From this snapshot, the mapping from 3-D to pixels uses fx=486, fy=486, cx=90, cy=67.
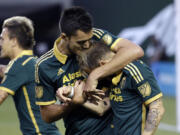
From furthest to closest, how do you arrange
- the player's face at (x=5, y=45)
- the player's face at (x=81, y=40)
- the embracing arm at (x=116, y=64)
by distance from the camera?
the player's face at (x=5, y=45)
the player's face at (x=81, y=40)
the embracing arm at (x=116, y=64)

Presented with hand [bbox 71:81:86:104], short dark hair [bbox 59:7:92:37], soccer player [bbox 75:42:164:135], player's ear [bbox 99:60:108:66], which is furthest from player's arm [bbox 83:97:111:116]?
short dark hair [bbox 59:7:92:37]

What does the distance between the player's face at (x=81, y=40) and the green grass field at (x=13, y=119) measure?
586cm

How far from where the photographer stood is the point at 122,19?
54.4ft

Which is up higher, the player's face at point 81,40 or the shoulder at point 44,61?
the player's face at point 81,40

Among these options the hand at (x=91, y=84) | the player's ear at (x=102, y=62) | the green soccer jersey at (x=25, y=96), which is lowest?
the green soccer jersey at (x=25, y=96)

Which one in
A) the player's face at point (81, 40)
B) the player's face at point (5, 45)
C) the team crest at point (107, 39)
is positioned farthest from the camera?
the player's face at point (5, 45)

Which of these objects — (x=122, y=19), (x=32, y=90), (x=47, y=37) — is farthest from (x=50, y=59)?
(x=47, y=37)

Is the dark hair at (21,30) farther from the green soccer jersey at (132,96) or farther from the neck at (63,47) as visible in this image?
the green soccer jersey at (132,96)

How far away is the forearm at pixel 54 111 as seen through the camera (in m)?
4.46

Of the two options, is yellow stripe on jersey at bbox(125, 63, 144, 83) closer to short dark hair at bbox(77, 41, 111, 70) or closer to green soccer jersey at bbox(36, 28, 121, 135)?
short dark hair at bbox(77, 41, 111, 70)

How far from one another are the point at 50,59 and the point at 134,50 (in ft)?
2.90

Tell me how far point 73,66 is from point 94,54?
51 cm

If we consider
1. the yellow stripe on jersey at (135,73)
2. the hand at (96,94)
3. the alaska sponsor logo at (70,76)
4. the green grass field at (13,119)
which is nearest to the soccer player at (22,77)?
the alaska sponsor logo at (70,76)

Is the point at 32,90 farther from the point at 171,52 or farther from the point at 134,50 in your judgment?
the point at 171,52
